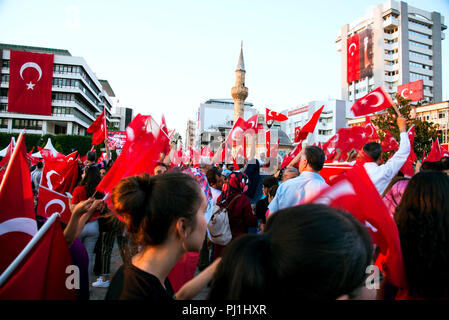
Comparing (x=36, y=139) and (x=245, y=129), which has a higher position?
(x=36, y=139)

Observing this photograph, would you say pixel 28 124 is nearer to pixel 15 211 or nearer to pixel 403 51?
pixel 15 211

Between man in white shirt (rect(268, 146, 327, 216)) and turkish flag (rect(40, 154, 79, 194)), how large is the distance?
4.47 meters

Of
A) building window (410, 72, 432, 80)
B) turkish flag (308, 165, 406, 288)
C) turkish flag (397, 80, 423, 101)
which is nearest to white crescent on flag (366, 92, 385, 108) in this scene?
turkish flag (308, 165, 406, 288)

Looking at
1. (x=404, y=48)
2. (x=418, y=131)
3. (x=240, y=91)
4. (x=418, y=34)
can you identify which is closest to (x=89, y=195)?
(x=418, y=131)

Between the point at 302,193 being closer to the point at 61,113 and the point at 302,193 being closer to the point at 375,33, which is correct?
the point at 61,113

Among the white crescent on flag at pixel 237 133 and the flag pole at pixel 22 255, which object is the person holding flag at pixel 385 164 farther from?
the white crescent on flag at pixel 237 133

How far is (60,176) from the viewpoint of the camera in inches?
237

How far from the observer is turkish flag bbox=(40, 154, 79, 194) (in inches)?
233

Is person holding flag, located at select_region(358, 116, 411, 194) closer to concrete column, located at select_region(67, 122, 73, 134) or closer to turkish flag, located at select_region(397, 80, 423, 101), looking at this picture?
turkish flag, located at select_region(397, 80, 423, 101)

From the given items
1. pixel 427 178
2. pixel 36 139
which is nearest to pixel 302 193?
pixel 427 178

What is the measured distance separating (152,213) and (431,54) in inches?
3250

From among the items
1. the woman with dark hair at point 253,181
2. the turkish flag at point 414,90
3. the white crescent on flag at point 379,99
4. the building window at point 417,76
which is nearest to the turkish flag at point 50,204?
the woman with dark hair at point 253,181

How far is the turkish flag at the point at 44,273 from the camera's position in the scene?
1.46 metres
